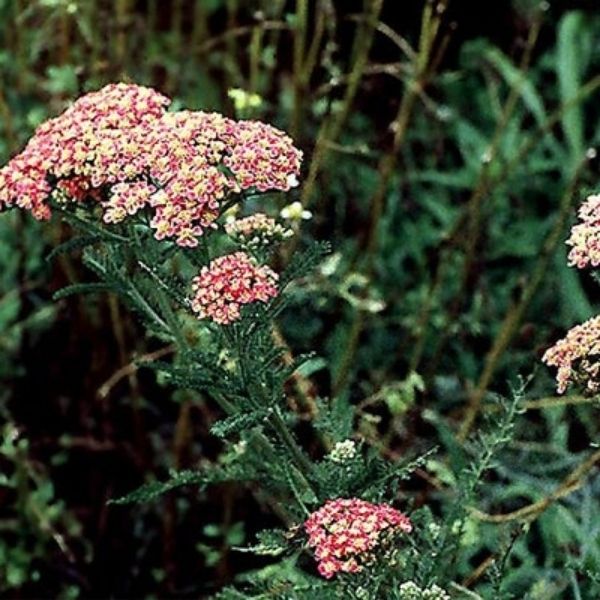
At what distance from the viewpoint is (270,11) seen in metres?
3.42

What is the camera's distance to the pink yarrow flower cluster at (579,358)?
1706 mm

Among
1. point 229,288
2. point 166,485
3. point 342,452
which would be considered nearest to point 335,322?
point 166,485

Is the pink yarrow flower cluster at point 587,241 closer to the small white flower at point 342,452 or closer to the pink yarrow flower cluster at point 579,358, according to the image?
the pink yarrow flower cluster at point 579,358

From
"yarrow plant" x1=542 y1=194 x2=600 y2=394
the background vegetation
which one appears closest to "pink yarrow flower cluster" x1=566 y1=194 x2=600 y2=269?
"yarrow plant" x1=542 y1=194 x2=600 y2=394

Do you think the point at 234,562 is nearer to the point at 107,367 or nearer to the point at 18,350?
the point at 107,367

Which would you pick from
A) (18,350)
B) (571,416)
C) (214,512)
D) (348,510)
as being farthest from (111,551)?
(348,510)

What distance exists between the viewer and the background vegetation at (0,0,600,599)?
106 inches

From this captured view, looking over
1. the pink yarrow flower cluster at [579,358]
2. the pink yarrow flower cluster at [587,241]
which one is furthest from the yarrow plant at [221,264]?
the pink yarrow flower cluster at [587,241]

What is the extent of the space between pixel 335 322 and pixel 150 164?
4.81 feet

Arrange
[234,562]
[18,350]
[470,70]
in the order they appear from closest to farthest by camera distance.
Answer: [234,562], [18,350], [470,70]

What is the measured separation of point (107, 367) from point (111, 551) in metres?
0.38

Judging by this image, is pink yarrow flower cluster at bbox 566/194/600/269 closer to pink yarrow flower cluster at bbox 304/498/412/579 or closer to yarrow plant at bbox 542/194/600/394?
yarrow plant at bbox 542/194/600/394

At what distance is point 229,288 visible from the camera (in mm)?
1646

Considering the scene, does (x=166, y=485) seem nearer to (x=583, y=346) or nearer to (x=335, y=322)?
(x=583, y=346)
